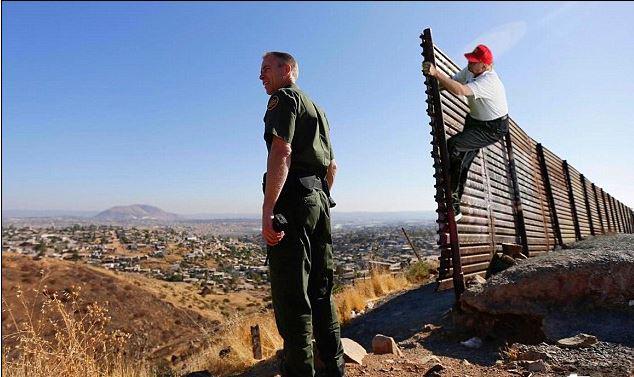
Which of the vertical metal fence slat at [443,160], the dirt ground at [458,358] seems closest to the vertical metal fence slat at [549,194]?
the dirt ground at [458,358]

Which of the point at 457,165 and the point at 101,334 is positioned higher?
the point at 457,165

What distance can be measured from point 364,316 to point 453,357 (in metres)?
2.92

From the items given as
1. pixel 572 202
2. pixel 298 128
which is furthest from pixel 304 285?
pixel 572 202

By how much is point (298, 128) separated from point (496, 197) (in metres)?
4.61

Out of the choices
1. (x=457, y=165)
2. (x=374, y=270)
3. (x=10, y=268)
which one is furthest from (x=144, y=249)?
(x=457, y=165)

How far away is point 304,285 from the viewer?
247 cm

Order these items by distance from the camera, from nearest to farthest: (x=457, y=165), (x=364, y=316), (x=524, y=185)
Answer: (x=457, y=165) → (x=364, y=316) → (x=524, y=185)

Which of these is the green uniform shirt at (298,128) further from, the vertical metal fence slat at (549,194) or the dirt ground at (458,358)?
the vertical metal fence slat at (549,194)

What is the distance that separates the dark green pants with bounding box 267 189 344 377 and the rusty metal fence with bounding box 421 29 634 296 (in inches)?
85.5

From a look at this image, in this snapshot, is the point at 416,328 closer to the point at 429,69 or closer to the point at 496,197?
the point at 496,197

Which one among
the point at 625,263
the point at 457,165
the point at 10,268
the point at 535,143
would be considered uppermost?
the point at 535,143

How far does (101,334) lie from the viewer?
4363mm

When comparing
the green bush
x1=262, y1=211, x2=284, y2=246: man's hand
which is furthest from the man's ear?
the green bush

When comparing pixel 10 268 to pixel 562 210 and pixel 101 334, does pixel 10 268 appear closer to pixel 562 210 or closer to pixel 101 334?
pixel 101 334
